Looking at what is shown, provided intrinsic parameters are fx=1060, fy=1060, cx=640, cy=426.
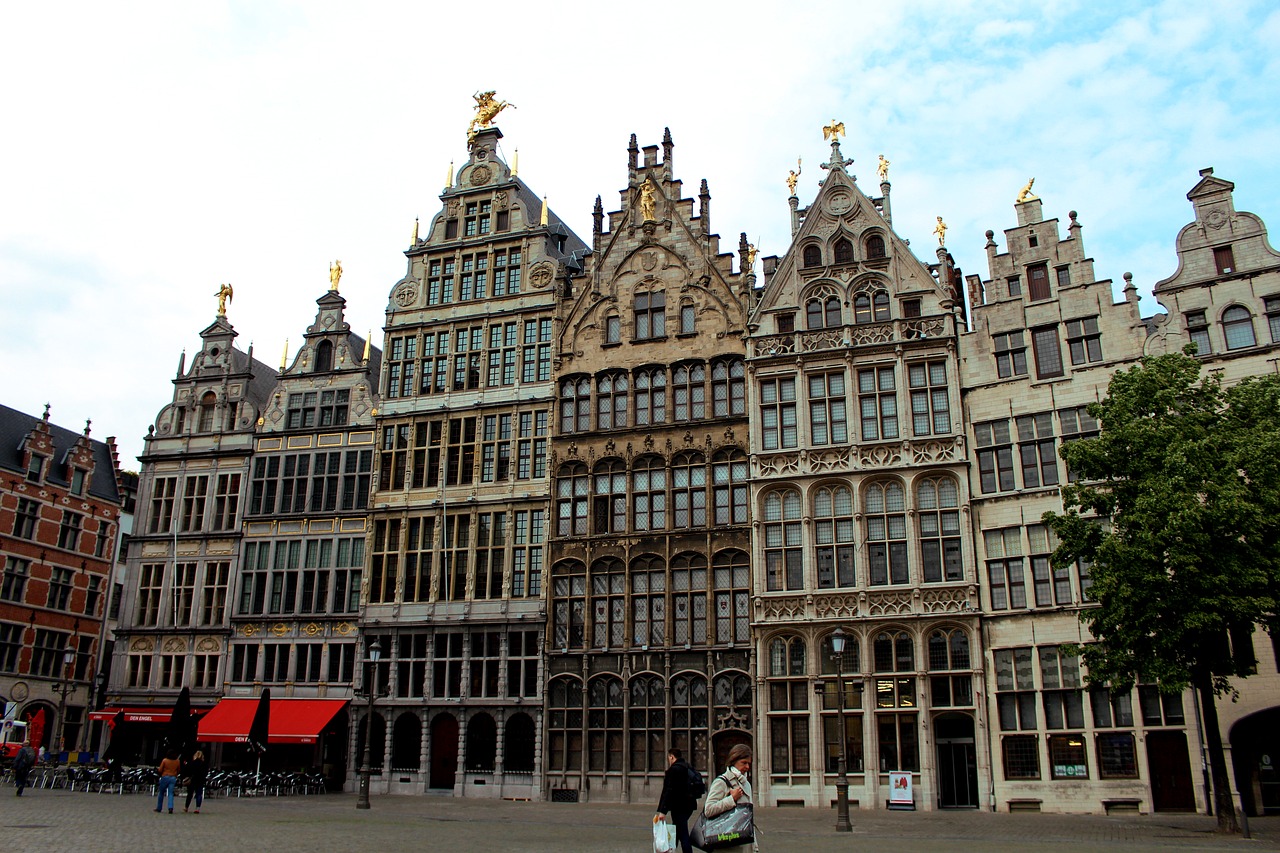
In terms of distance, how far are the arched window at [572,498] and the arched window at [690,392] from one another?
3.98m

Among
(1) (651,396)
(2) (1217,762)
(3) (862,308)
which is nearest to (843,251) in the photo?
(3) (862,308)

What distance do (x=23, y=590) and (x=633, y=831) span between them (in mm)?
37562

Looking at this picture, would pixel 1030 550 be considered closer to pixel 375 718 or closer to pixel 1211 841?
pixel 1211 841

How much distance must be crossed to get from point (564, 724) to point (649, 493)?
809 centimetres

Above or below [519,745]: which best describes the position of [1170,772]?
below

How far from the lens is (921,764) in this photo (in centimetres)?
3025

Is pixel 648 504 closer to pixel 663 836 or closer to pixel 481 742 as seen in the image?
pixel 481 742

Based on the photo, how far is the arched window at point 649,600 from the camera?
1358 inches

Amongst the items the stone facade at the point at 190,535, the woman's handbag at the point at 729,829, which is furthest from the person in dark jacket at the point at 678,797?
the stone facade at the point at 190,535

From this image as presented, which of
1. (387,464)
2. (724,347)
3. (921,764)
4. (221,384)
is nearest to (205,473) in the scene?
(221,384)

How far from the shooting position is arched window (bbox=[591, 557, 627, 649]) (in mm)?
34875

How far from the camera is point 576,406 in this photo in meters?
37.9

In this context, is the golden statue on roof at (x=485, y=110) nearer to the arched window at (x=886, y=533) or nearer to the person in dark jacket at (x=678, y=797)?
the arched window at (x=886, y=533)

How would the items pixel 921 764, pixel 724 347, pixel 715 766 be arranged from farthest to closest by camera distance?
pixel 724 347
pixel 715 766
pixel 921 764
